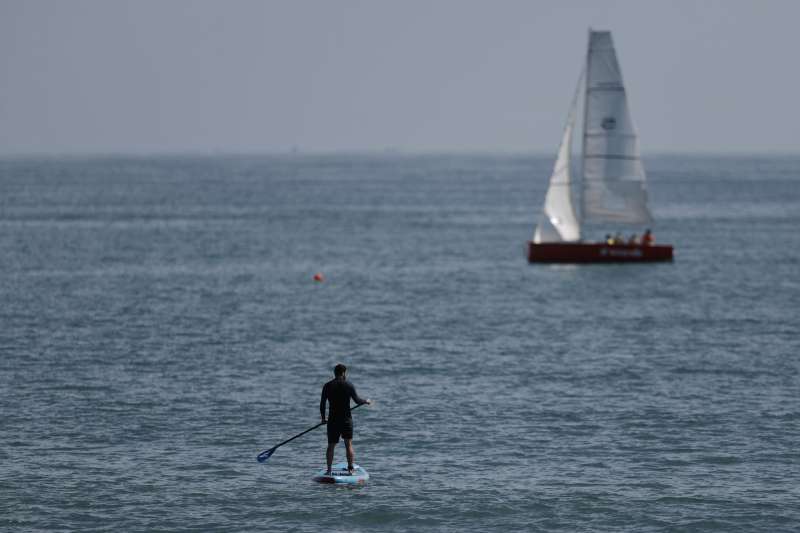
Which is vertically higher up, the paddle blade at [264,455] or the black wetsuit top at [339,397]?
the black wetsuit top at [339,397]

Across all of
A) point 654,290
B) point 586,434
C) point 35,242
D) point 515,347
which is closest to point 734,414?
point 586,434

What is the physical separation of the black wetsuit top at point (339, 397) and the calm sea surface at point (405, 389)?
1.51 m

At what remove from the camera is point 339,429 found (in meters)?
26.8

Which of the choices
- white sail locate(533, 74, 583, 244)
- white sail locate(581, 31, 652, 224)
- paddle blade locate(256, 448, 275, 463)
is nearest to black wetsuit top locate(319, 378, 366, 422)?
paddle blade locate(256, 448, 275, 463)

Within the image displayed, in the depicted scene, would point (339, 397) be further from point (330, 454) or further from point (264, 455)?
point (264, 455)

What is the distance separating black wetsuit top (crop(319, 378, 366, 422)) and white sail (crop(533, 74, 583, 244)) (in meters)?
45.9

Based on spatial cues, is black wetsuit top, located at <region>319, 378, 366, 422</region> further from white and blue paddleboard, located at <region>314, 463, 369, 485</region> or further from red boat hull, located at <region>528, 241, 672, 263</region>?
red boat hull, located at <region>528, 241, 672, 263</region>

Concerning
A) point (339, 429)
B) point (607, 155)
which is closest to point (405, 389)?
point (339, 429)

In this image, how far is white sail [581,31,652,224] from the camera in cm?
7488

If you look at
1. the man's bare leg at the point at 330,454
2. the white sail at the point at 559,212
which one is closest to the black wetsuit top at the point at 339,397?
the man's bare leg at the point at 330,454

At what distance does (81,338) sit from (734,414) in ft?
77.0

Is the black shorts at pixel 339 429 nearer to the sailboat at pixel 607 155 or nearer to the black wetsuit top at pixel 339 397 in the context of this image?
the black wetsuit top at pixel 339 397

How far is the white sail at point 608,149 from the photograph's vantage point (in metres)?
74.9

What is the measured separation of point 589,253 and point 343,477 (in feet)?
151
